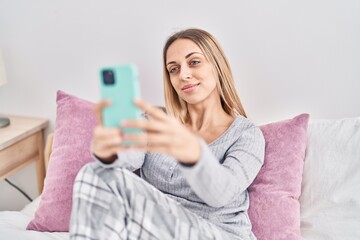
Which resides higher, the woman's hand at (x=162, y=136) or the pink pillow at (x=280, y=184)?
the woman's hand at (x=162, y=136)

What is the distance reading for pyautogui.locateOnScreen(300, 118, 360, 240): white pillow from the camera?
114 cm

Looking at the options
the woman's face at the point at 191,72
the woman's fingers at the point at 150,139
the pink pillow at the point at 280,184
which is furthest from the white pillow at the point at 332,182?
the woman's fingers at the point at 150,139

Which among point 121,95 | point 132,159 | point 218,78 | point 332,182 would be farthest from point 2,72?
point 332,182

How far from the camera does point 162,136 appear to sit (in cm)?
76

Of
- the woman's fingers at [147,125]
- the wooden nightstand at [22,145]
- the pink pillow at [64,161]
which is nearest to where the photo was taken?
the woman's fingers at [147,125]

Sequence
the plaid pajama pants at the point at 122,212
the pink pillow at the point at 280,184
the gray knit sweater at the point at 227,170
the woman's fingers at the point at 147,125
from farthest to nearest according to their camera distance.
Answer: the pink pillow at the point at 280,184 → the gray knit sweater at the point at 227,170 → the plaid pajama pants at the point at 122,212 → the woman's fingers at the point at 147,125

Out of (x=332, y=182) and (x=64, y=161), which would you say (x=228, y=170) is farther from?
(x=64, y=161)

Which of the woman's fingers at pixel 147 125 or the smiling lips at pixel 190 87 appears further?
the smiling lips at pixel 190 87

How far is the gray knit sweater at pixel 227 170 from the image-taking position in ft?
3.42

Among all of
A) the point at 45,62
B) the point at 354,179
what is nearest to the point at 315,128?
the point at 354,179

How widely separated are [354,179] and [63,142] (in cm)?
85

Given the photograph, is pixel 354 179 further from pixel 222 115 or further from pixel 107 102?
pixel 107 102

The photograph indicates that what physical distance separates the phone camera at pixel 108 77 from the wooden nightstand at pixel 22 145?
0.83 m

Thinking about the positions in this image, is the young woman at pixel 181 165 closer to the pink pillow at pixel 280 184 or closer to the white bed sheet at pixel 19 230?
the pink pillow at pixel 280 184
